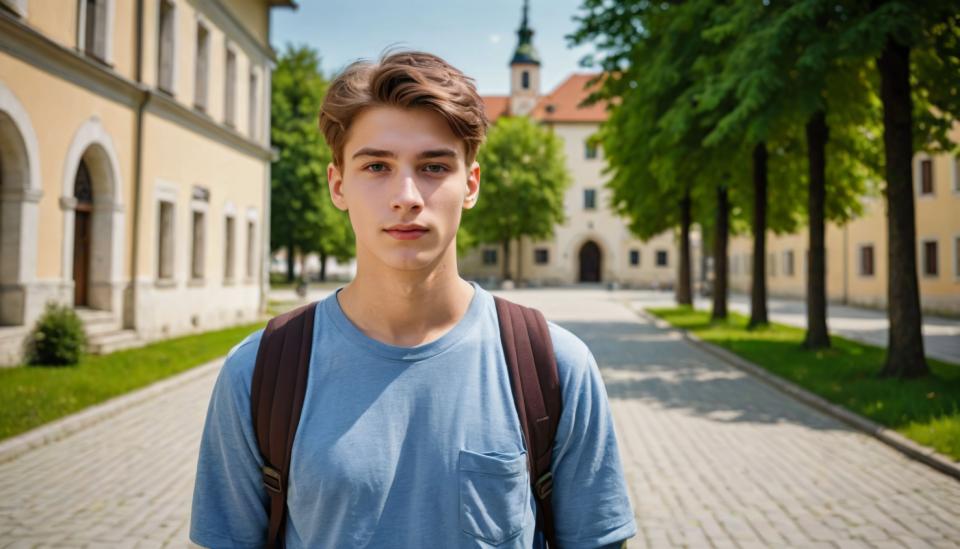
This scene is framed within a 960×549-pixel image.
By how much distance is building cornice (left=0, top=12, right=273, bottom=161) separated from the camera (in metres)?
11.3

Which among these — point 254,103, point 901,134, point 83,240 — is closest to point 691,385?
point 901,134

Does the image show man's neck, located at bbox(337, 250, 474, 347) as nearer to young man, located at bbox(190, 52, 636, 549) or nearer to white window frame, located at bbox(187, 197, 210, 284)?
young man, located at bbox(190, 52, 636, 549)

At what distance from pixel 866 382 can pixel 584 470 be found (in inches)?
406

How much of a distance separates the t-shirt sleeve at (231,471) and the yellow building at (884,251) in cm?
2148

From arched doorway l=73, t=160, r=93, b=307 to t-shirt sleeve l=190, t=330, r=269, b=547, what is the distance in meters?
15.0

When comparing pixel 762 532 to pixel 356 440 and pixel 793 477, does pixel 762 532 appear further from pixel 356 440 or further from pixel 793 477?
pixel 356 440

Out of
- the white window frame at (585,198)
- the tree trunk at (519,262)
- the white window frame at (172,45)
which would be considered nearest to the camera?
A: the white window frame at (172,45)

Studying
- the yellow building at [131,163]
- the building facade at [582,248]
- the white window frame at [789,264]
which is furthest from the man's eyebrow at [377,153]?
the building facade at [582,248]

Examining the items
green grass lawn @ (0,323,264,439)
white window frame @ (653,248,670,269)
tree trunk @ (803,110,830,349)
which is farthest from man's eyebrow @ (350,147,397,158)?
white window frame @ (653,248,670,269)

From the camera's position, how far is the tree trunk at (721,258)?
877 inches

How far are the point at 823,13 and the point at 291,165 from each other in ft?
127

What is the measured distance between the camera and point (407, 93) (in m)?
1.69

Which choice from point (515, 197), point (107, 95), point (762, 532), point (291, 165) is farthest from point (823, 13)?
point (515, 197)

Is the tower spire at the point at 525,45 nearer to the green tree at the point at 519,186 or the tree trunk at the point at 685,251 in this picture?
the green tree at the point at 519,186
